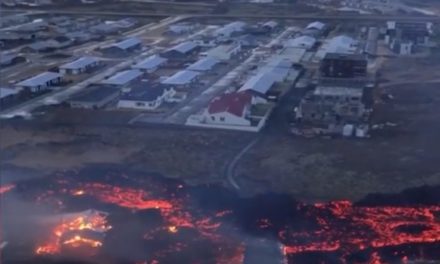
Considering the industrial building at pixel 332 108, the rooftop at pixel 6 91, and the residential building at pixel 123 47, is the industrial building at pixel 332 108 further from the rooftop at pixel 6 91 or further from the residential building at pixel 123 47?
the residential building at pixel 123 47

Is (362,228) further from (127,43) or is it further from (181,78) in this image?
(127,43)

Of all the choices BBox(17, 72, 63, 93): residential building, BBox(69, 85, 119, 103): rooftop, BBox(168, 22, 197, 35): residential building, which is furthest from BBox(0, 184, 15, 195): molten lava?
BBox(168, 22, 197, 35): residential building

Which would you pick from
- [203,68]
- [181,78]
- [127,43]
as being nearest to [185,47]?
[127,43]

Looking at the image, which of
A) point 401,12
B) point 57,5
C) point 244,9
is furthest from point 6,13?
point 401,12

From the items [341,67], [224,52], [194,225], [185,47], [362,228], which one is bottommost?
[362,228]

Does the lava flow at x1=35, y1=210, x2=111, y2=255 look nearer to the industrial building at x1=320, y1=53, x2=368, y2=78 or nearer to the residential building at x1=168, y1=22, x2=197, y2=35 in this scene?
the industrial building at x1=320, y1=53, x2=368, y2=78

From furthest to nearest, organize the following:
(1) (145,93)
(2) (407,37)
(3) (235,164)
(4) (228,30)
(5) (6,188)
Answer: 1. (4) (228,30)
2. (2) (407,37)
3. (1) (145,93)
4. (3) (235,164)
5. (5) (6,188)

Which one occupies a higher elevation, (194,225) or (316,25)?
(316,25)

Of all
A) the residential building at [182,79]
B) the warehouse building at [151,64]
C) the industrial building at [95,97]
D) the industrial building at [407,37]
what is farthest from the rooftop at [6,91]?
the industrial building at [407,37]
